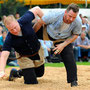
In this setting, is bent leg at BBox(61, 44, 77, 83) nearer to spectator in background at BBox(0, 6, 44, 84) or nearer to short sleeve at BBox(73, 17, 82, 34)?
short sleeve at BBox(73, 17, 82, 34)

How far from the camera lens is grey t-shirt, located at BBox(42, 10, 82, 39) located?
20.3 ft

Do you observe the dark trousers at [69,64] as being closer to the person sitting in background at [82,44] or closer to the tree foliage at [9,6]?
the person sitting in background at [82,44]

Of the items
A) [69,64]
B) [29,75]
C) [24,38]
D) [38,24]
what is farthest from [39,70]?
[38,24]

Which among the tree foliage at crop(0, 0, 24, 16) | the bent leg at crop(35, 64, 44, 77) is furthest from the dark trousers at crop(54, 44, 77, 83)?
the tree foliage at crop(0, 0, 24, 16)

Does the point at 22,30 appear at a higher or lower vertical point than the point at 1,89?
higher

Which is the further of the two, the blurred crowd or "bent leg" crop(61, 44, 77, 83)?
the blurred crowd

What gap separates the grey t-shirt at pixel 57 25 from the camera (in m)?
6.19

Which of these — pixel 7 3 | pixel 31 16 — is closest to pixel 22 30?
pixel 31 16

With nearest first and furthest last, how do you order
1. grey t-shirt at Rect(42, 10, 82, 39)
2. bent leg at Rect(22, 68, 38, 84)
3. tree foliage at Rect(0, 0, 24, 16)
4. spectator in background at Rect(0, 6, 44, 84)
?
spectator in background at Rect(0, 6, 44, 84) → grey t-shirt at Rect(42, 10, 82, 39) → bent leg at Rect(22, 68, 38, 84) → tree foliage at Rect(0, 0, 24, 16)

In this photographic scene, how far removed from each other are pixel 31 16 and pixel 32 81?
1394 mm

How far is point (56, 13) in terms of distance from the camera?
620 centimetres

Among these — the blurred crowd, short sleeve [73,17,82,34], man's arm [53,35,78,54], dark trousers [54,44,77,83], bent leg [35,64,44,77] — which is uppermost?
short sleeve [73,17,82,34]

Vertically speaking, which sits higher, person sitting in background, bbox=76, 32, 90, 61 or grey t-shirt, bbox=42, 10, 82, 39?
grey t-shirt, bbox=42, 10, 82, 39

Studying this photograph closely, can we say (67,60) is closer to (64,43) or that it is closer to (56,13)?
(64,43)
